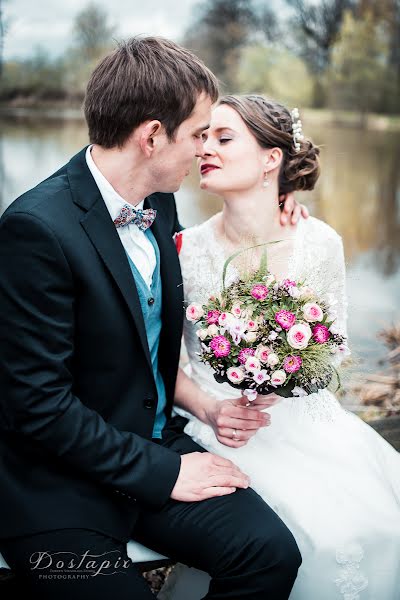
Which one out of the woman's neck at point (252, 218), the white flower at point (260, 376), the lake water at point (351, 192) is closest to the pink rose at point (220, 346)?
the white flower at point (260, 376)

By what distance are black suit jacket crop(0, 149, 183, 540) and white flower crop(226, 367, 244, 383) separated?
29 centimetres

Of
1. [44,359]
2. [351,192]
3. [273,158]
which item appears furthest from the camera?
[351,192]

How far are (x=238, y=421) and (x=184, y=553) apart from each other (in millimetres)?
477

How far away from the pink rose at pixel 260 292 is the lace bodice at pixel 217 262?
0.63 meters

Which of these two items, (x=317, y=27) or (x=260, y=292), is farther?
(x=317, y=27)

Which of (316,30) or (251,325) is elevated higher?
(316,30)

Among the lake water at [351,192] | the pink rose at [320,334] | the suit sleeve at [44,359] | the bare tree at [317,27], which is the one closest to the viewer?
the suit sleeve at [44,359]

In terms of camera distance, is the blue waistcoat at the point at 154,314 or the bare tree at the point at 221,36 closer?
the blue waistcoat at the point at 154,314

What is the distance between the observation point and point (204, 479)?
6.64ft

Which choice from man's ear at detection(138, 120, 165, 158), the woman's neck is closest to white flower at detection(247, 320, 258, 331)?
man's ear at detection(138, 120, 165, 158)

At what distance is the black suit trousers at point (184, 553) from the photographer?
71.2 inches

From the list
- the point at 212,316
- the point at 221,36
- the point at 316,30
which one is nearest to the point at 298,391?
the point at 212,316

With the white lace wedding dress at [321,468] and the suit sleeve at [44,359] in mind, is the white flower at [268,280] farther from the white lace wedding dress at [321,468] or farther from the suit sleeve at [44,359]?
the suit sleeve at [44,359]

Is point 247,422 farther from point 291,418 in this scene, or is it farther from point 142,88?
point 142,88
